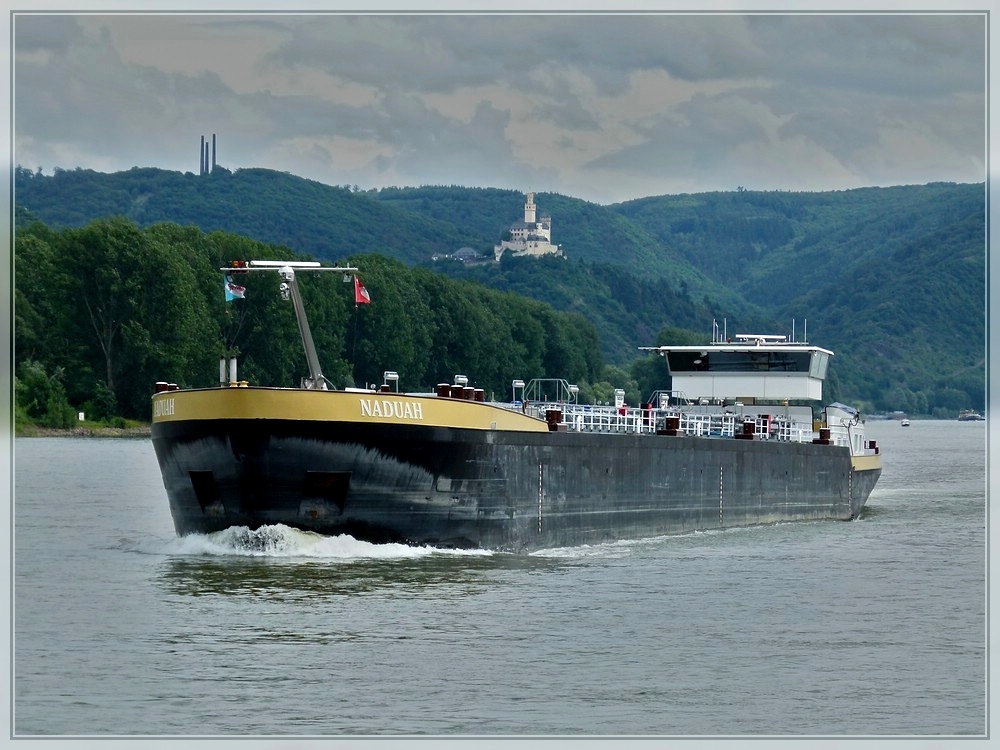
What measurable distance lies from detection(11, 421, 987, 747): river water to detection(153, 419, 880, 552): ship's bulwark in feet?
1.67

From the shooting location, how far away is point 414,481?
1304 inches

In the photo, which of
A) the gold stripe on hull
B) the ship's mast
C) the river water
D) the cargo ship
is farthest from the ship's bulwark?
the ship's mast

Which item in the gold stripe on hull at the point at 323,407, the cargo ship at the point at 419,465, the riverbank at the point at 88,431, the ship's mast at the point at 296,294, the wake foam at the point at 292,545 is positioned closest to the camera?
the gold stripe on hull at the point at 323,407

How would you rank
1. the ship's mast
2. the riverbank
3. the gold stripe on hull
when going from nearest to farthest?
the gold stripe on hull, the ship's mast, the riverbank

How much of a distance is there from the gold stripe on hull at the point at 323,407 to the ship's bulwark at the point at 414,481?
152 mm

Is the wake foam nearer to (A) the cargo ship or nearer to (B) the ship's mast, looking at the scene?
→ (A) the cargo ship

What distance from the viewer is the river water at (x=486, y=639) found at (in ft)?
69.8

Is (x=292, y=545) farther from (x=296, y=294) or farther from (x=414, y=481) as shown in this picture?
(x=296, y=294)

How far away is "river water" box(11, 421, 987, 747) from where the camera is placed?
21.3m

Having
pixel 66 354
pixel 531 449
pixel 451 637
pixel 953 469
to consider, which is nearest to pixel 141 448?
pixel 66 354

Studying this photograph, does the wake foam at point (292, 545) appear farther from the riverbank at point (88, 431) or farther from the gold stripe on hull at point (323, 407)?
the riverbank at point (88, 431)

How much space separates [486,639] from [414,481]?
7.74 m

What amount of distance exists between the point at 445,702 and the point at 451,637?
157 inches

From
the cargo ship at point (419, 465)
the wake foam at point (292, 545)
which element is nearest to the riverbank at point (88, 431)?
the cargo ship at point (419, 465)
